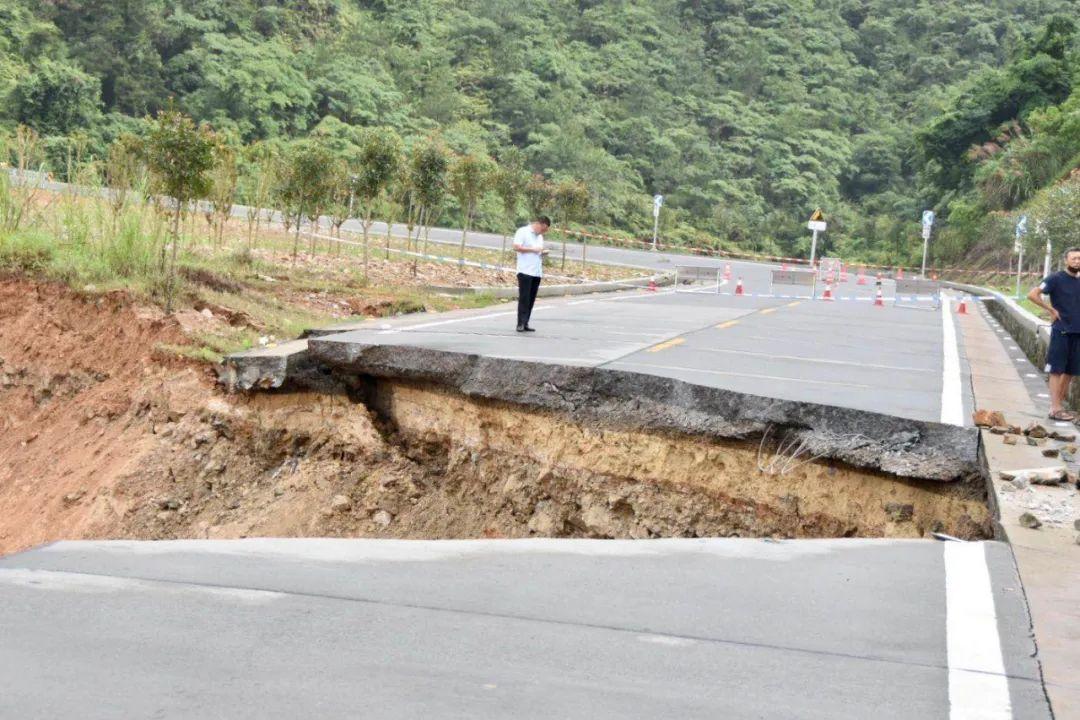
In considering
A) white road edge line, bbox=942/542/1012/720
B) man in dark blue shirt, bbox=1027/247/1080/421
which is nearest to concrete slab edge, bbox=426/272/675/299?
man in dark blue shirt, bbox=1027/247/1080/421

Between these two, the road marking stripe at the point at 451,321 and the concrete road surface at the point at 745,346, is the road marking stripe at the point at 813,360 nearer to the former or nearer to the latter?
the concrete road surface at the point at 745,346

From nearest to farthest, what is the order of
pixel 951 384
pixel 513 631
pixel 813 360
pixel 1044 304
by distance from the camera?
pixel 513 631 < pixel 1044 304 < pixel 951 384 < pixel 813 360

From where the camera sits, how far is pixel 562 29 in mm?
75250

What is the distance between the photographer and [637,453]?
392 inches

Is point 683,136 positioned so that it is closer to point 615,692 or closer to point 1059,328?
point 1059,328

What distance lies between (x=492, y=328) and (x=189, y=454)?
4.61 meters

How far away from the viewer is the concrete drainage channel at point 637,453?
886 cm

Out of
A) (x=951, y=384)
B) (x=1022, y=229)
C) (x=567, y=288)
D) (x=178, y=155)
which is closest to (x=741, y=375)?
(x=951, y=384)

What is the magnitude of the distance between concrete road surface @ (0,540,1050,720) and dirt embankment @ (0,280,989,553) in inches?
106

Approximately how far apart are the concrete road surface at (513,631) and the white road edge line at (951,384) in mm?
3231

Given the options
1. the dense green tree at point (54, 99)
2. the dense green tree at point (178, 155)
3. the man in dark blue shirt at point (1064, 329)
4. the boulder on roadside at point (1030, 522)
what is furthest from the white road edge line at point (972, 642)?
the dense green tree at point (54, 99)

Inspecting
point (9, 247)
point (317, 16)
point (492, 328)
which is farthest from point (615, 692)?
point (317, 16)

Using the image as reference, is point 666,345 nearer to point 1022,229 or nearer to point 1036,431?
point 1036,431

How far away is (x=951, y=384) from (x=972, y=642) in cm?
775
